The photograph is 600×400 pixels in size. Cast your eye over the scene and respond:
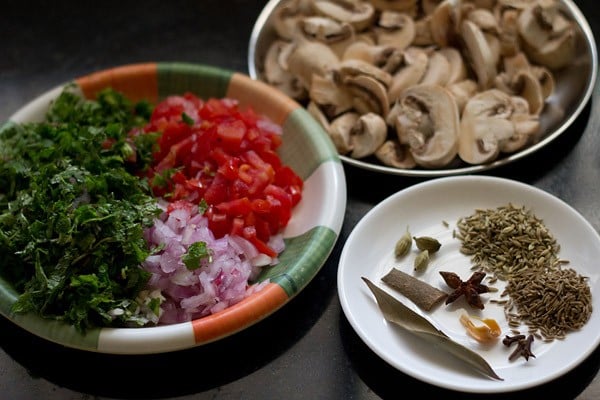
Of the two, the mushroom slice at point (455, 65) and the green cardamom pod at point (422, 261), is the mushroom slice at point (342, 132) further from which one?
the green cardamom pod at point (422, 261)

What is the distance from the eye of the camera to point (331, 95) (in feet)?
7.02

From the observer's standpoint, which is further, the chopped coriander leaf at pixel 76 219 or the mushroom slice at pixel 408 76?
the mushroom slice at pixel 408 76

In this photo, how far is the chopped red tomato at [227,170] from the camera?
1809 millimetres

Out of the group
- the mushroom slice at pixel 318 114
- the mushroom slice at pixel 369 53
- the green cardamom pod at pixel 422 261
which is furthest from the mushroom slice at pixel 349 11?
the green cardamom pod at pixel 422 261

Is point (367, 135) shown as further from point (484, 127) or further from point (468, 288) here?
point (468, 288)

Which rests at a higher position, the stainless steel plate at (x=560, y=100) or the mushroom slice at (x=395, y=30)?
the mushroom slice at (x=395, y=30)

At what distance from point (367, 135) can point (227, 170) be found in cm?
45

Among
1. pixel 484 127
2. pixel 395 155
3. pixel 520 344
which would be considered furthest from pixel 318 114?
pixel 520 344

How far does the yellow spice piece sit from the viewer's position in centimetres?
161

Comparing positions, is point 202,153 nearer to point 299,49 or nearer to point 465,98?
point 299,49

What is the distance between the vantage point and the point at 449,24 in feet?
7.30

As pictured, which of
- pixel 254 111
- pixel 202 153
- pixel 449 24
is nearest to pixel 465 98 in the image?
pixel 449 24

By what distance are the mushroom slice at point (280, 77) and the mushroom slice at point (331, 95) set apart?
142 millimetres

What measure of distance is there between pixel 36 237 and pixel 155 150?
1.50ft
